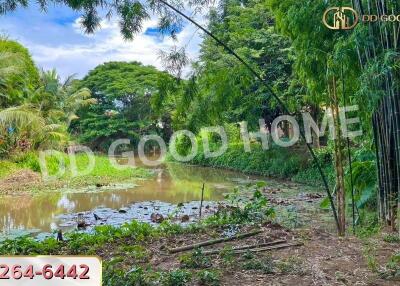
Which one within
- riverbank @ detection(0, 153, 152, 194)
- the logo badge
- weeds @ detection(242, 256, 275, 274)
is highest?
the logo badge

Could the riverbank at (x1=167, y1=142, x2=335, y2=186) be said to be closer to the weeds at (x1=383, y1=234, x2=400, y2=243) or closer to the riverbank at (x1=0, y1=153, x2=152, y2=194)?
the riverbank at (x1=0, y1=153, x2=152, y2=194)

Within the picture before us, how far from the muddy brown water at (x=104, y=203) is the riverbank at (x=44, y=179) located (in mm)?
545

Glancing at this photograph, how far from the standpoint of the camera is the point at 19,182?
31.5ft

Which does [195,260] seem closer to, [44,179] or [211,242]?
[211,242]

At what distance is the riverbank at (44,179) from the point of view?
932cm

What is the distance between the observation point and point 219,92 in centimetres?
401

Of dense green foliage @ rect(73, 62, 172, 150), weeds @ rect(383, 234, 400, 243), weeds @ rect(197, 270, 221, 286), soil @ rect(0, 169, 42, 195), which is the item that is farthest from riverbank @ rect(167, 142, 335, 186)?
weeds @ rect(197, 270, 221, 286)

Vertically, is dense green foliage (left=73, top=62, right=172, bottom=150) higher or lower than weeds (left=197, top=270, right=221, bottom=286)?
higher

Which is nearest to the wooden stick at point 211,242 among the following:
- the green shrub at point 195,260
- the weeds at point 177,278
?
the green shrub at point 195,260

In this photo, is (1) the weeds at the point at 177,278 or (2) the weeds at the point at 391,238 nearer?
(1) the weeds at the point at 177,278

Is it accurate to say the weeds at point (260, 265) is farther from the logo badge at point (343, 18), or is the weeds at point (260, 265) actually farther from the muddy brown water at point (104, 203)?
the muddy brown water at point (104, 203)

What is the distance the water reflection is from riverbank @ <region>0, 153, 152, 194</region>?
0.67 m

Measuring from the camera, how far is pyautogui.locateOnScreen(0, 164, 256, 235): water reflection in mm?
6426

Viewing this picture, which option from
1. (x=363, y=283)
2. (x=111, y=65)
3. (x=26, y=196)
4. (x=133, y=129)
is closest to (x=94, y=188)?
(x=26, y=196)
